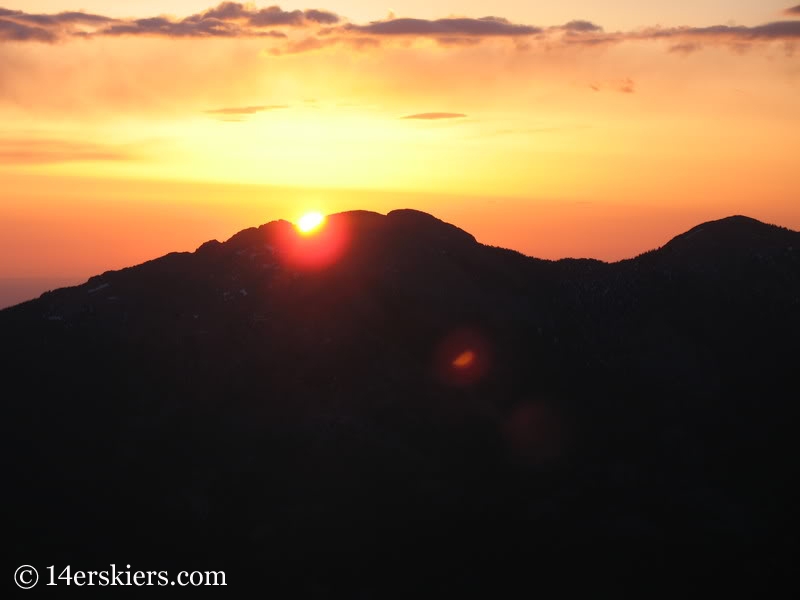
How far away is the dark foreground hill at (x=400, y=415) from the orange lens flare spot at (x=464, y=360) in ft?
0.97

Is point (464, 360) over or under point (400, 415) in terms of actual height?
over

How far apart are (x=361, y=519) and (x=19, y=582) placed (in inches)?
488

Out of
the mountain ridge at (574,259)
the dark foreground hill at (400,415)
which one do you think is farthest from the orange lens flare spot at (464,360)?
the mountain ridge at (574,259)

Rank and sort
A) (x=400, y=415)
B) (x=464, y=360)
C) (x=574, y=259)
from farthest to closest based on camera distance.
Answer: (x=574, y=259) < (x=464, y=360) < (x=400, y=415)

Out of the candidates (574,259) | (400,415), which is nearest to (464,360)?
(400,415)

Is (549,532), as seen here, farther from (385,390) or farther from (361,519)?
(385,390)

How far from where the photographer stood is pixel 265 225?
182ft

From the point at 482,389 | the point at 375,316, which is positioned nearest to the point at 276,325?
the point at 375,316

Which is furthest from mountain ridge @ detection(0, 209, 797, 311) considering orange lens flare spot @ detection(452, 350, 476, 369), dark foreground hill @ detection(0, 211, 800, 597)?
orange lens flare spot @ detection(452, 350, 476, 369)

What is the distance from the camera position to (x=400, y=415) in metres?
39.8

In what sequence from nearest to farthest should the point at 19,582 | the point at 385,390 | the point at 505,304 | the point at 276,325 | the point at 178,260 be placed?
the point at 19,582
the point at 385,390
the point at 276,325
the point at 505,304
the point at 178,260

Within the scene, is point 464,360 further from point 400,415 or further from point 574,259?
point 574,259

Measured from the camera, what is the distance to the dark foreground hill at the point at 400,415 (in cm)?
3406

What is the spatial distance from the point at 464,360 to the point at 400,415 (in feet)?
18.3
